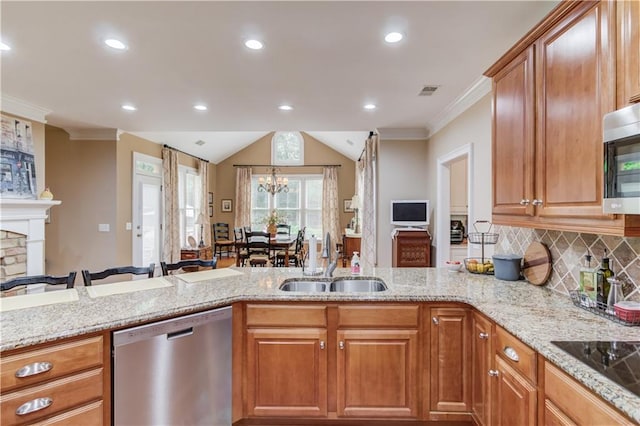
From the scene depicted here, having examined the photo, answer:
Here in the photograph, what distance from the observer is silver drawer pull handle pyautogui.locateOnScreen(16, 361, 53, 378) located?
135 centimetres

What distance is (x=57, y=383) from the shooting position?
1438 millimetres

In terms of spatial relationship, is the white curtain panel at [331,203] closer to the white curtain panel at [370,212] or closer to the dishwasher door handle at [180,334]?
the white curtain panel at [370,212]

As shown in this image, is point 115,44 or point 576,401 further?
point 115,44

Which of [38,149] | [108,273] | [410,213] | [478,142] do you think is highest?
[38,149]

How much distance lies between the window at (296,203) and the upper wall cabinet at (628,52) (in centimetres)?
872

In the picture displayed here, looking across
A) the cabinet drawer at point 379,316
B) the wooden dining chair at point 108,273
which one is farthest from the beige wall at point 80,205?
the cabinet drawer at point 379,316

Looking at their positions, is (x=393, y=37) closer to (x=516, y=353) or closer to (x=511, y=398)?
(x=516, y=353)

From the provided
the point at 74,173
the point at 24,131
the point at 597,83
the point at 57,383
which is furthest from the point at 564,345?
the point at 74,173

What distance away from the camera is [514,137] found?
2.00 meters

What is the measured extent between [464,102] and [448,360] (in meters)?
2.83

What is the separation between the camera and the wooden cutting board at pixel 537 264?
2.15m

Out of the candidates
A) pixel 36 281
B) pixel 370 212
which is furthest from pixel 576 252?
pixel 370 212

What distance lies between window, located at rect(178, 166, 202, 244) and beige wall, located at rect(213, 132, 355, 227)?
1.27 m

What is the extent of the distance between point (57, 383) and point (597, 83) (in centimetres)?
267
